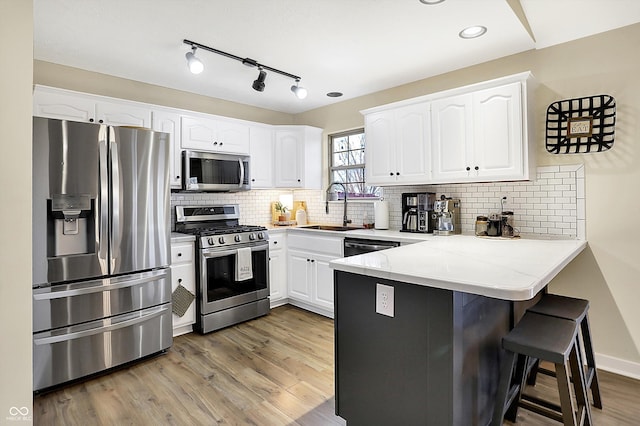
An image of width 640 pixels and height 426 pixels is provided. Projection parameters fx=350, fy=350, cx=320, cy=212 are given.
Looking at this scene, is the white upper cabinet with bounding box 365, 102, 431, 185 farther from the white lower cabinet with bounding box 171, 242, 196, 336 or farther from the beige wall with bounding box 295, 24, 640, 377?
the white lower cabinet with bounding box 171, 242, 196, 336

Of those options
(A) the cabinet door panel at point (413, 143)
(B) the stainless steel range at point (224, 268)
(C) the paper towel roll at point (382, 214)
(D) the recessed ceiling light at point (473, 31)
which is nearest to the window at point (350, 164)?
(C) the paper towel roll at point (382, 214)

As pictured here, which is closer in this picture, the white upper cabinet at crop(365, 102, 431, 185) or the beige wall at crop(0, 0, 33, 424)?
the beige wall at crop(0, 0, 33, 424)

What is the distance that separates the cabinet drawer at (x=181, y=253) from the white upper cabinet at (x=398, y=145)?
1.94 m

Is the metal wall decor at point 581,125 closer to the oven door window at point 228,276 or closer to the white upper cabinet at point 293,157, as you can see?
the white upper cabinet at point 293,157

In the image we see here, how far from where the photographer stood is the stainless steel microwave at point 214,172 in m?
3.58

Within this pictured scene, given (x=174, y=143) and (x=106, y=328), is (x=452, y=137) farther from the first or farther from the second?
(x=106, y=328)

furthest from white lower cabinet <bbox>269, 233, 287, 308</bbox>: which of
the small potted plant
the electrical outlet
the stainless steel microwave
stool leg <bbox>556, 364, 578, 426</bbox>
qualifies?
stool leg <bbox>556, 364, 578, 426</bbox>

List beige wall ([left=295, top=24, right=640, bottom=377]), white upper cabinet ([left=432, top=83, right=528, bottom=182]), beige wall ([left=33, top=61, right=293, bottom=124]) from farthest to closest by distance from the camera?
beige wall ([left=33, top=61, right=293, bottom=124]) → white upper cabinet ([left=432, top=83, right=528, bottom=182]) → beige wall ([left=295, top=24, right=640, bottom=377])

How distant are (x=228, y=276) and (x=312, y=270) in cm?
90

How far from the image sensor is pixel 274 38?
2.66 m

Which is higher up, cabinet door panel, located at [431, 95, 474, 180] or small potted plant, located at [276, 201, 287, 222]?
cabinet door panel, located at [431, 95, 474, 180]

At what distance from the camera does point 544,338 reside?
1620 mm

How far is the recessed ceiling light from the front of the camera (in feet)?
8.33

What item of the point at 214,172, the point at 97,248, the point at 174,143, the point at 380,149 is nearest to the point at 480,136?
the point at 380,149
